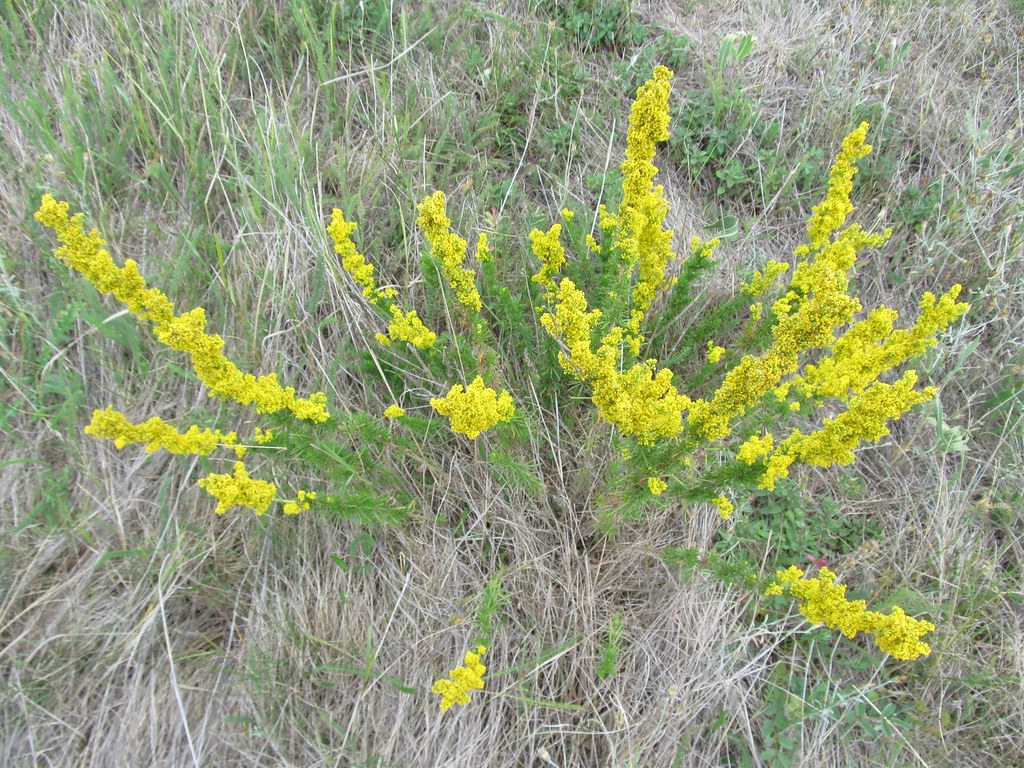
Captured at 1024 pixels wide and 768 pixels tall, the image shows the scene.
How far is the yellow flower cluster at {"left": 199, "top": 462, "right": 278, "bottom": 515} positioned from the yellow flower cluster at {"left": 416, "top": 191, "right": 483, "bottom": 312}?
95 centimetres

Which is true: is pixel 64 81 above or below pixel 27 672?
above

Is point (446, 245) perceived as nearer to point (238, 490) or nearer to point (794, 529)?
point (238, 490)

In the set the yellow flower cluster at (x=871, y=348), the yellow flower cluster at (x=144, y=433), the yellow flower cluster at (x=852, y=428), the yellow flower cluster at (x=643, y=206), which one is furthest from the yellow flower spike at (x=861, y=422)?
the yellow flower cluster at (x=144, y=433)

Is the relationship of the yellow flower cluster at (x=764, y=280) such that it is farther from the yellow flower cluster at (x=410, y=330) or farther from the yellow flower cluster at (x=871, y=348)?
the yellow flower cluster at (x=410, y=330)

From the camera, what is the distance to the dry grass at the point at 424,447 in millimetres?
2400

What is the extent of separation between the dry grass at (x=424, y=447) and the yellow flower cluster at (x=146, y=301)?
0.95m

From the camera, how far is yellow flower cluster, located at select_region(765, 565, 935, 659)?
163 centimetres

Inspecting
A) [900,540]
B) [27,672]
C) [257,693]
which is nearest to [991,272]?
[900,540]

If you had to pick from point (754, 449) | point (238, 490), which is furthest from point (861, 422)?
point (238, 490)

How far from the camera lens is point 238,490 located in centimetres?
181

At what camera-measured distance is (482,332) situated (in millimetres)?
2432

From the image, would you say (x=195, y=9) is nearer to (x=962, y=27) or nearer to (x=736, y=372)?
(x=736, y=372)

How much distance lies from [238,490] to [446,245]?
1.04 meters

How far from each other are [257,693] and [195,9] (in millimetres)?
3634
